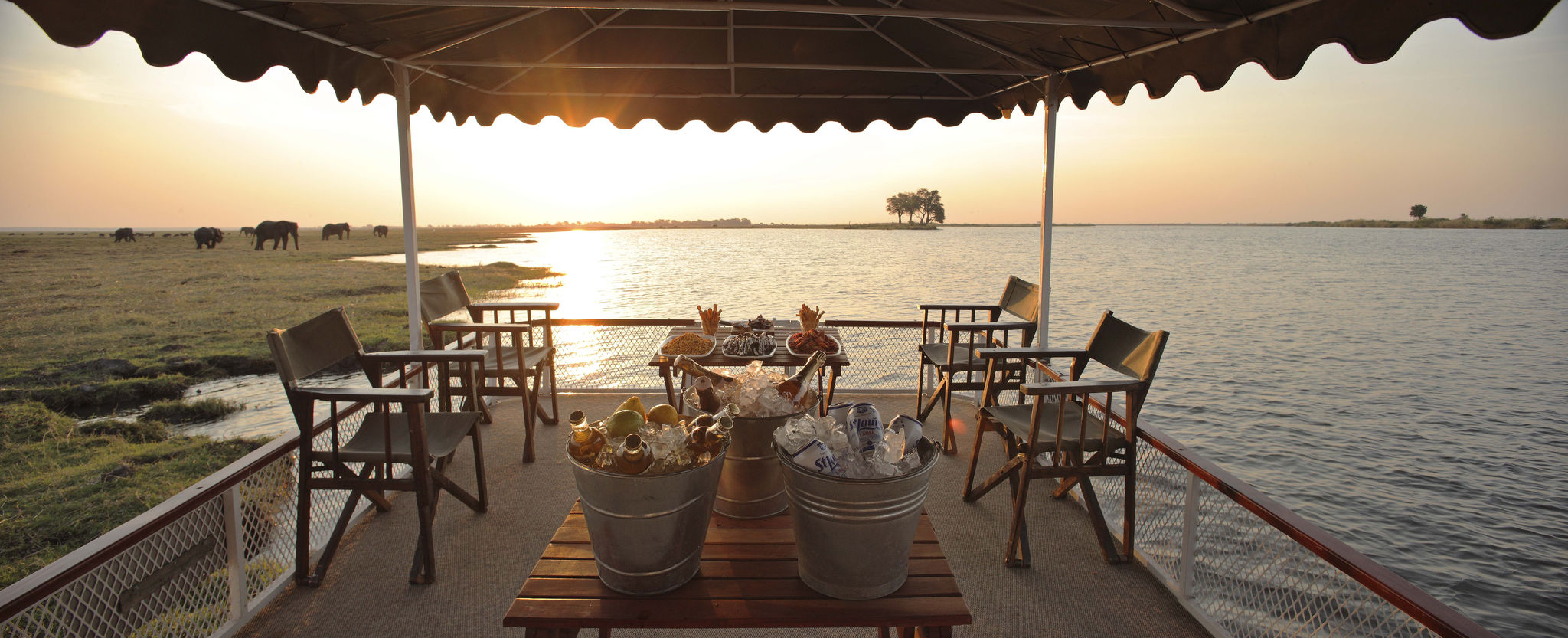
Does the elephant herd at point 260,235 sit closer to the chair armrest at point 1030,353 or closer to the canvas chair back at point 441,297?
the canvas chair back at point 441,297

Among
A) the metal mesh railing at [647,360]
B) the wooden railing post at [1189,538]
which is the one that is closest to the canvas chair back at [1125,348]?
the wooden railing post at [1189,538]

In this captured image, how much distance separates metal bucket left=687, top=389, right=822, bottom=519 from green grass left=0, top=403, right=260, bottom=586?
8242 millimetres

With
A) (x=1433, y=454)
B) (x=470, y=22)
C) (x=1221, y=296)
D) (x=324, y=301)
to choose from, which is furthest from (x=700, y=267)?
(x=470, y=22)

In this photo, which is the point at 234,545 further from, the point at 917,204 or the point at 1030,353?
the point at 917,204

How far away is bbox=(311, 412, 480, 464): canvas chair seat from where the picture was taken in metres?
2.74

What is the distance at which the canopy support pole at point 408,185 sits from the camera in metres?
3.83

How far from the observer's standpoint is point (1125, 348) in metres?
3.28

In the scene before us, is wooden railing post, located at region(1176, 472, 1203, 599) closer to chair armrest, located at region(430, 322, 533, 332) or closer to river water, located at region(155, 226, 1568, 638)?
chair armrest, located at region(430, 322, 533, 332)

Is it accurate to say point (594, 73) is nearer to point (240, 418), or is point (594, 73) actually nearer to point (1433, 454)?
point (240, 418)

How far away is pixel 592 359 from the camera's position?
49.6 feet

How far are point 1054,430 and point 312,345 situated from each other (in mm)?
3528

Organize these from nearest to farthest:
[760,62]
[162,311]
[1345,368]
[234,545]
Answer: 1. [234,545]
2. [760,62]
3. [1345,368]
4. [162,311]

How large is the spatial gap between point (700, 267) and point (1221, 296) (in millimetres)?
27086

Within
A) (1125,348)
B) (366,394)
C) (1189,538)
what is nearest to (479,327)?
(366,394)
